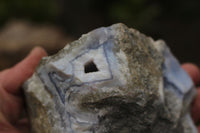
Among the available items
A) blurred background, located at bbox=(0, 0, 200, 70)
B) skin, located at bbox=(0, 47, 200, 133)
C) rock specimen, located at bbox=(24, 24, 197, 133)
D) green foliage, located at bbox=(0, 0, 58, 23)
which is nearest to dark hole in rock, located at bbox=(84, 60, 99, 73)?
rock specimen, located at bbox=(24, 24, 197, 133)

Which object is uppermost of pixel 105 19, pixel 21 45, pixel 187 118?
pixel 105 19

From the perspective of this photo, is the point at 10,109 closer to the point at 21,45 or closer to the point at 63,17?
the point at 21,45

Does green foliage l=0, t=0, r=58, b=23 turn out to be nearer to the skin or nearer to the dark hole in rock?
the skin

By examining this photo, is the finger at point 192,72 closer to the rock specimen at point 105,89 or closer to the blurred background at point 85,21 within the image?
the rock specimen at point 105,89

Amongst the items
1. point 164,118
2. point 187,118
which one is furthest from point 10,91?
point 187,118

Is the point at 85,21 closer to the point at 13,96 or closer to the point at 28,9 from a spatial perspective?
the point at 28,9

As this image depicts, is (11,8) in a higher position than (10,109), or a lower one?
higher

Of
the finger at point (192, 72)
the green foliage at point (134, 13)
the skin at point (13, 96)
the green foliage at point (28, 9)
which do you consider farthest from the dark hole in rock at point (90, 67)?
the green foliage at point (28, 9)
